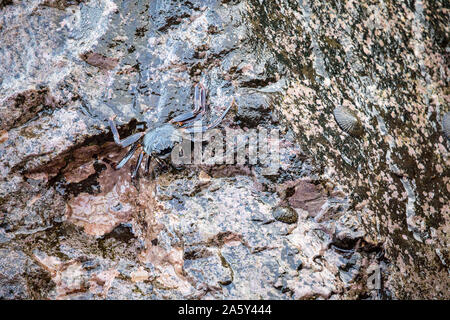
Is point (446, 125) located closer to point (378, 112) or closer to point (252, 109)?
point (378, 112)

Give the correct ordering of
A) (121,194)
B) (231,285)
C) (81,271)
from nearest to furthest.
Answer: (231,285)
(81,271)
(121,194)

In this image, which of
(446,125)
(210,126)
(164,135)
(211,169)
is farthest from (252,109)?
(446,125)

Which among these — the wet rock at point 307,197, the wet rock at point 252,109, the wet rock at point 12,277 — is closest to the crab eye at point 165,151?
the wet rock at point 252,109

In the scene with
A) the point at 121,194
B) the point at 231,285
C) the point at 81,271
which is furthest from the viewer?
the point at 121,194

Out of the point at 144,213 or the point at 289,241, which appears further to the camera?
the point at 144,213

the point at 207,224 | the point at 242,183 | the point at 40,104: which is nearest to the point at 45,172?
the point at 40,104

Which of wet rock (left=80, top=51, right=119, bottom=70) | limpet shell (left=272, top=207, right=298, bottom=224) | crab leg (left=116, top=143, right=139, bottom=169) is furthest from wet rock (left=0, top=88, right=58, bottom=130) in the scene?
limpet shell (left=272, top=207, right=298, bottom=224)

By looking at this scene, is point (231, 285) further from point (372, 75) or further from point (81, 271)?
point (372, 75)

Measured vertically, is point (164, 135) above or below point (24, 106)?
below
